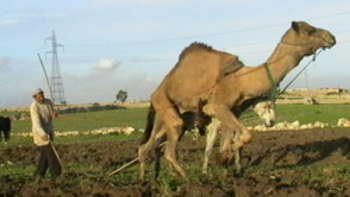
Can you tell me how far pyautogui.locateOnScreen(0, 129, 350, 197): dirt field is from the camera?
11.0 metres

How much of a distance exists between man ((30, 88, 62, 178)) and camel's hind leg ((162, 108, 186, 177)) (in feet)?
8.38

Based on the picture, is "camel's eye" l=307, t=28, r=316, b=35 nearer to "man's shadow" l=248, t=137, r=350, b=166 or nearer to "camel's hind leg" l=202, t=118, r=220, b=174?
"camel's hind leg" l=202, t=118, r=220, b=174

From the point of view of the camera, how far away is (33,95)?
15.5 meters

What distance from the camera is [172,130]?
14.7 metres

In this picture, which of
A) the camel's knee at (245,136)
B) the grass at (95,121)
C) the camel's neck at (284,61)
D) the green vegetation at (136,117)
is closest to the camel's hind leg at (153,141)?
the camel's knee at (245,136)

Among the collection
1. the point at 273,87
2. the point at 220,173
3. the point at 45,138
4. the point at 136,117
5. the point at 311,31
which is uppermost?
the point at 311,31

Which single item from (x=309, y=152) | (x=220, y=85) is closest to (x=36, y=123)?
(x=220, y=85)

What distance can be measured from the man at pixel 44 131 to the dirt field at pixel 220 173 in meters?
0.42

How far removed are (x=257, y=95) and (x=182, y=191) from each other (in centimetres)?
406

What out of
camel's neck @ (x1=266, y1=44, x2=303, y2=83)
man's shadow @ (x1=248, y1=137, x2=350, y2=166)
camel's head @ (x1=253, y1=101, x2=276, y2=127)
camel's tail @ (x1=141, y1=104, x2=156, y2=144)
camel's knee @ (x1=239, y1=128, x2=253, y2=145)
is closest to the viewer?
camel's knee @ (x1=239, y1=128, x2=253, y2=145)

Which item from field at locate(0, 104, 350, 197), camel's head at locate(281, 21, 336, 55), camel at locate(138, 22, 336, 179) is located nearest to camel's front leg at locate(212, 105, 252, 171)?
camel at locate(138, 22, 336, 179)

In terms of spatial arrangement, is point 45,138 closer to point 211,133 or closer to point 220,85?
point 211,133

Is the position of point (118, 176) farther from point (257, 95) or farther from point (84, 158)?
point (84, 158)

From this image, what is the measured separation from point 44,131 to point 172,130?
9.33ft
